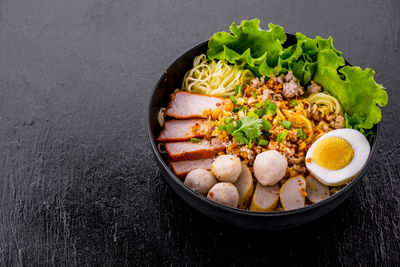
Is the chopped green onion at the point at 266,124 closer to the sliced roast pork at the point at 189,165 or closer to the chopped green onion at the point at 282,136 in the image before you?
the chopped green onion at the point at 282,136

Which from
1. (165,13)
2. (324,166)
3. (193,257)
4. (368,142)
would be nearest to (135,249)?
(193,257)

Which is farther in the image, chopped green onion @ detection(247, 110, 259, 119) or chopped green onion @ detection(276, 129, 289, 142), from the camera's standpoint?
chopped green onion @ detection(247, 110, 259, 119)

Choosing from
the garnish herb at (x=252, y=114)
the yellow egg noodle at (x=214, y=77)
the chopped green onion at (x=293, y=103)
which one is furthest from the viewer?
the yellow egg noodle at (x=214, y=77)

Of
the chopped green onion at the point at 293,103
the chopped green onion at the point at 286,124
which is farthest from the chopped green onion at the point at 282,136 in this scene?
the chopped green onion at the point at 293,103

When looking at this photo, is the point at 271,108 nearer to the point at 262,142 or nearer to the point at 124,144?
the point at 262,142

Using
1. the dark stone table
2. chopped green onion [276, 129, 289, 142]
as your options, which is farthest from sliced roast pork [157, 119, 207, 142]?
chopped green onion [276, 129, 289, 142]

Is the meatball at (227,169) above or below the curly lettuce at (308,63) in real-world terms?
below

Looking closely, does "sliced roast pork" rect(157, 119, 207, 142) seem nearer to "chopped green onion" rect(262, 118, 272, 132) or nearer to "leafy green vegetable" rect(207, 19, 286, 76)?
"chopped green onion" rect(262, 118, 272, 132)

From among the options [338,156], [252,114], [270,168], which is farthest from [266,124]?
[338,156]
